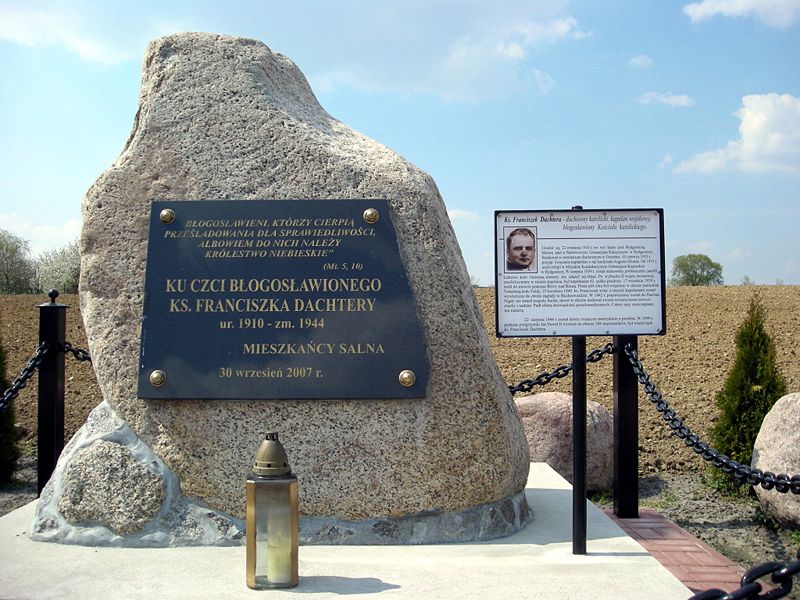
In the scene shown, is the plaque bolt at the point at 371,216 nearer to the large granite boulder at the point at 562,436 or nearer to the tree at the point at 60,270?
the large granite boulder at the point at 562,436

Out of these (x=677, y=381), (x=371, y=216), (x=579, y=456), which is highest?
(x=371, y=216)

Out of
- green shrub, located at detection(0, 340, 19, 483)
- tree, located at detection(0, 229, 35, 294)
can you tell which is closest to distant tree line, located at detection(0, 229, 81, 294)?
tree, located at detection(0, 229, 35, 294)

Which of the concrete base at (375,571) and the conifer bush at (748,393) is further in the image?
the conifer bush at (748,393)

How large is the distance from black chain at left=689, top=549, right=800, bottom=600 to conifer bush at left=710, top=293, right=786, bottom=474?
4.74 m

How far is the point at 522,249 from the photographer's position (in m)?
3.89

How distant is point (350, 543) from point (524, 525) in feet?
3.34

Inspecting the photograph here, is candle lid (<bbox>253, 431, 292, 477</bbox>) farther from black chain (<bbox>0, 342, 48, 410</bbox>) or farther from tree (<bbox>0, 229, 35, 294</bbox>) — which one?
tree (<bbox>0, 229, 35, 294</bbox>)

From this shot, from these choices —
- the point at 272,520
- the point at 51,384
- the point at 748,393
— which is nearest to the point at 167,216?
the point at 272,520

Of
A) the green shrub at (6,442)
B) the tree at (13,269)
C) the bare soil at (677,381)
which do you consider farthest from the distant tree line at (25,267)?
the green shrub at (6,442)

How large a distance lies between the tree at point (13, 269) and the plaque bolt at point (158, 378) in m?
29.4

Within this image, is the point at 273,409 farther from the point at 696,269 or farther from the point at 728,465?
the point at 696,269

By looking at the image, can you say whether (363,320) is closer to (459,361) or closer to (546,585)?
(459,361)

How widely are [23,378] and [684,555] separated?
4.52 m

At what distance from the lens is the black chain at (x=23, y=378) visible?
5.24 meters
